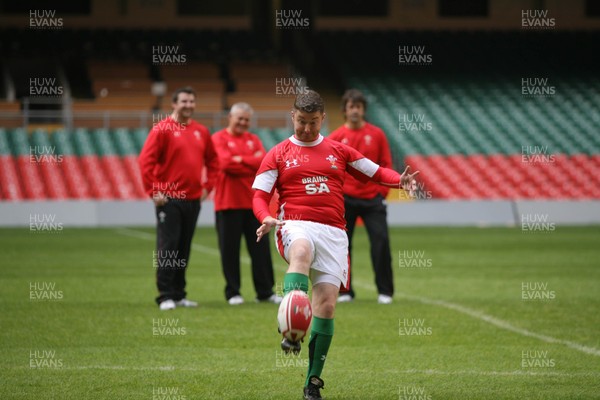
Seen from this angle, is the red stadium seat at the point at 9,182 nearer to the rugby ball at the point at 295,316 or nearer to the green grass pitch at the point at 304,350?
the green grass pitch at the point at 304,350

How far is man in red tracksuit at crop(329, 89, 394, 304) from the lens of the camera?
507 inches

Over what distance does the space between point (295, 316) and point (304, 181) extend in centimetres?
128

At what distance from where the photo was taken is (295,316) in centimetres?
689

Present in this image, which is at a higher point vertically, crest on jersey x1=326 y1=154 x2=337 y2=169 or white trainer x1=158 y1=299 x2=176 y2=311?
crest on jersey x1=326 y1=154 x2=337 y2=169

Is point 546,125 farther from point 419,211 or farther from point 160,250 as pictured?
point 160,250

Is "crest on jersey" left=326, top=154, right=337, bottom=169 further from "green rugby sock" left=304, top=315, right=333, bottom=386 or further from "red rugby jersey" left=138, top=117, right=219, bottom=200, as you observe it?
"red rugby jersey" left=138, top=117, right=219, bottom=200

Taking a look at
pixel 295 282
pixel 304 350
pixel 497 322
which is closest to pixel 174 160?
pixel 304 350

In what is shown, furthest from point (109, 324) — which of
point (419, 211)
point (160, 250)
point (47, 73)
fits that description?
point (47, 73)

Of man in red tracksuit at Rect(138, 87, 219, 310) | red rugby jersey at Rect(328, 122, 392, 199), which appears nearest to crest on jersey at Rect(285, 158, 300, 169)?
man in red tracksuit at Rect(138, 87, 219, 310)

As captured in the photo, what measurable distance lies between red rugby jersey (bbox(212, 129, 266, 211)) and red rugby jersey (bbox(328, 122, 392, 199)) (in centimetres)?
104

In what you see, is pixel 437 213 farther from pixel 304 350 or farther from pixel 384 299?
pixel 304 350

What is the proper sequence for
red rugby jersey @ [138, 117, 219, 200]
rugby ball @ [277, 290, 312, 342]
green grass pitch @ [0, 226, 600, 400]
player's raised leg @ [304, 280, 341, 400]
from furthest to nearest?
red rugby jersey @ [138, 117, 219, 200] → green grass pitch @ [0, 226, 600, 400] → player's raised leg @ [304, 280, 341, 400] → rugby ball @ [277, 290, 312, 342]

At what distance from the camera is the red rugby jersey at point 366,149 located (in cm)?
1289

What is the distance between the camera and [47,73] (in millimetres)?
37969
